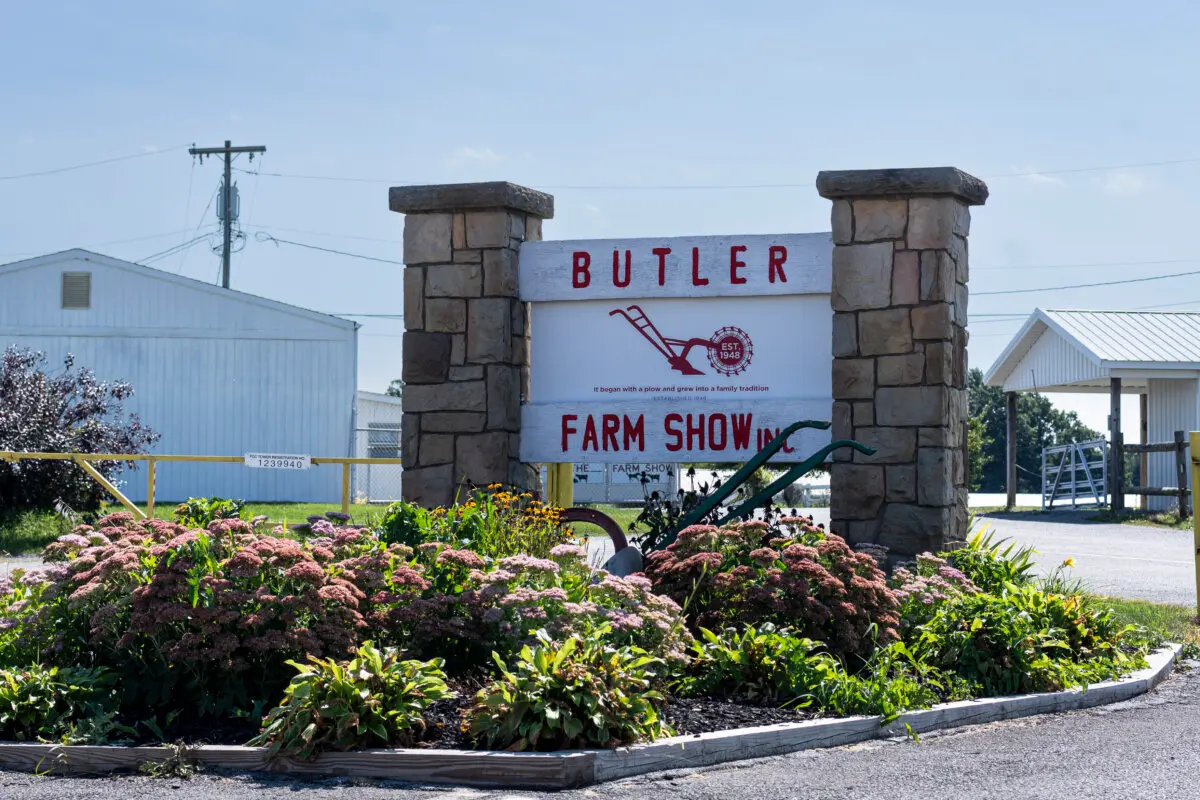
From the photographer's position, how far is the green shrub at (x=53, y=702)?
20.1ft

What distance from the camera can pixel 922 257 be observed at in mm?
10266

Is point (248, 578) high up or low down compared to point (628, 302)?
down

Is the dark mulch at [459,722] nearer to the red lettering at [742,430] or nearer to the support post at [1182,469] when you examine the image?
the red lettering at [742,430]

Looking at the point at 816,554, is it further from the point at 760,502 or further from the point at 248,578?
the point at 248,578

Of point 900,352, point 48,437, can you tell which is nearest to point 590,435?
point 900,352

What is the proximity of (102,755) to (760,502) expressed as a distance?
550cm

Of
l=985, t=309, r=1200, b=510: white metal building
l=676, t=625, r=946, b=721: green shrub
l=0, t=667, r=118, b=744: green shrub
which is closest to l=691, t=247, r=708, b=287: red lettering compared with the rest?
l=676, t=625, r=946, b=721: green shrub

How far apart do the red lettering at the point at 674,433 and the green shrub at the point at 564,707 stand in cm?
493

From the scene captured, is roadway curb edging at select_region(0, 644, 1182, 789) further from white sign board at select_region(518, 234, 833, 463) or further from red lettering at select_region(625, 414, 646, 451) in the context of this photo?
red lettering at select_region(625, 414, 646, 451)

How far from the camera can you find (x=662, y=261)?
11.2 m

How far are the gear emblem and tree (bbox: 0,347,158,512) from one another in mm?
11129

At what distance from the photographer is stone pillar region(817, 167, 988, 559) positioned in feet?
33.3

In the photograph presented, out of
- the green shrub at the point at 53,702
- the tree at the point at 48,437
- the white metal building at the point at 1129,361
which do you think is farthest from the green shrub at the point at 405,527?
the white metal building at the point at 1129,361

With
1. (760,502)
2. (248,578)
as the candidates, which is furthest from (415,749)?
(760,502)
